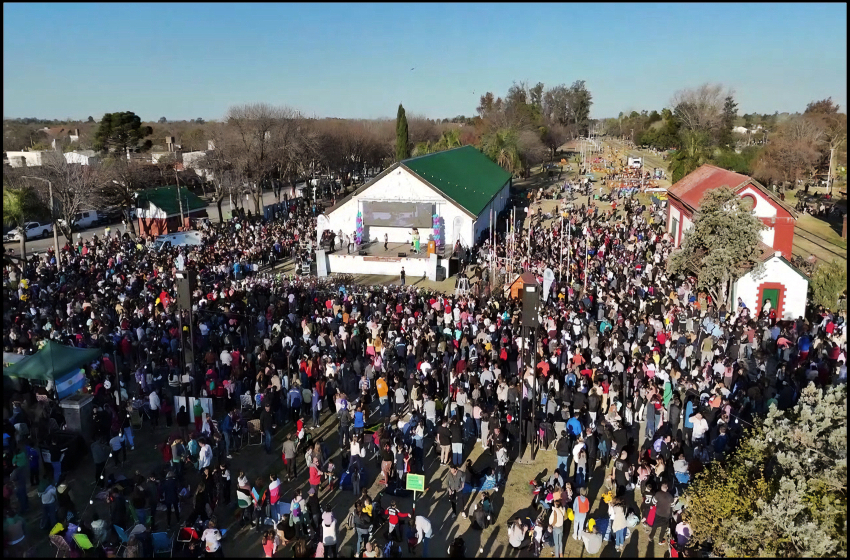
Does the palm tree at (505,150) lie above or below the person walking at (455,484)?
above

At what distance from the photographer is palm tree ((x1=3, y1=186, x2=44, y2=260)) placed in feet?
114

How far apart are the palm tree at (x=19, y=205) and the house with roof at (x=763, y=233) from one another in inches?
1334

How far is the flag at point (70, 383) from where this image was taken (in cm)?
1268

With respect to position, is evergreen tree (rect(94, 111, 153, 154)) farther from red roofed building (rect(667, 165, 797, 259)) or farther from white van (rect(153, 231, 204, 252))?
red roofed building (rect(667, 165, 797, 259))

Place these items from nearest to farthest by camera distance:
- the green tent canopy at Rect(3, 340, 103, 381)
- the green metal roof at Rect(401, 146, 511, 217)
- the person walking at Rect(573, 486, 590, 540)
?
1. the person walking at Rect(573, 486, 590, 540)
2. the green tent canopy at Rect(3, 340, 103, 381)
3. the green metal roof at Rect(401, 146, 511, 217)

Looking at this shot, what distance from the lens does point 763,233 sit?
23562mm

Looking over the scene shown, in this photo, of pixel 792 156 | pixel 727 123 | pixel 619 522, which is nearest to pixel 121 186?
pixel 619 522

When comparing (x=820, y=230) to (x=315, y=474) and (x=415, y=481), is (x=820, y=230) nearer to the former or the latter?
(x=415, y=481)

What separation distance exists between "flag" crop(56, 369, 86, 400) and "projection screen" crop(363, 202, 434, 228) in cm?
1823

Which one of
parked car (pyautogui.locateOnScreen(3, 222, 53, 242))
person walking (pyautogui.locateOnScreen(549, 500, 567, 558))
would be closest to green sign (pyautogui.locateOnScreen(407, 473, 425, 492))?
person walking (pyautogui.locateOnScreen(549, 500, 567, 558))


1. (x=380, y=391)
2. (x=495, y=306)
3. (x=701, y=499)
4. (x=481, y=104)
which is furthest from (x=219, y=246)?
(x=481, y=104)

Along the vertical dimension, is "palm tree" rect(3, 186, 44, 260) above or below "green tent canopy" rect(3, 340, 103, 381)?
above

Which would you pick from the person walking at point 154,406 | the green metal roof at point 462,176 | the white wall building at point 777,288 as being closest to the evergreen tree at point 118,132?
the green metal roof at point 462,176

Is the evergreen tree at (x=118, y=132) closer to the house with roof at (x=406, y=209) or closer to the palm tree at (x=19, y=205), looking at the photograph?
the palm tree at (x=19, y=205)
